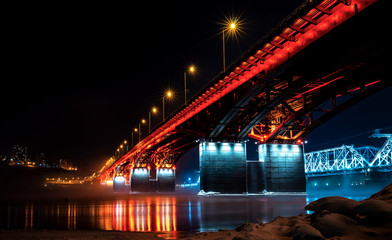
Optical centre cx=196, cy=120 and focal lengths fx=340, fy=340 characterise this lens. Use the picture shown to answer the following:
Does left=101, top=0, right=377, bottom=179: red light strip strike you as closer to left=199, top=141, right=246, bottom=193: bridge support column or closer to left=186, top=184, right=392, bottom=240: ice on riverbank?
left=199, top=141, right=246, bottom=193: bridge support column

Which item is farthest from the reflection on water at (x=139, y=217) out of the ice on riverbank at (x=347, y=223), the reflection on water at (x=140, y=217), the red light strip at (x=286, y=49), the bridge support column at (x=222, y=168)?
the bridge support column at (x=222, y=168)

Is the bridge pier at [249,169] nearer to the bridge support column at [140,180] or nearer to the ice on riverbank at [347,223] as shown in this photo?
the ice on riverbank at [347,223]

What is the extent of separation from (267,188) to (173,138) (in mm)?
26402

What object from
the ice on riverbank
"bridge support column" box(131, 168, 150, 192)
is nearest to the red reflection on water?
the ice on riverbank

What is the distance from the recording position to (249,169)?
1874 inches

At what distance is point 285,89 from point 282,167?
17.5m

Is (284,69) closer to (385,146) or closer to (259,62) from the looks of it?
(259,62)

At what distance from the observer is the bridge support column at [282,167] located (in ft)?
156

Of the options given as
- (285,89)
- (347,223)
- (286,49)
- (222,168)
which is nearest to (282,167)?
(222,168)

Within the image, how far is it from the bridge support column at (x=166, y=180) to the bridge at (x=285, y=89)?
106 ft

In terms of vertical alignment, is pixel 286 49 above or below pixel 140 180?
above

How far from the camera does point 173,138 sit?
68.5 metres

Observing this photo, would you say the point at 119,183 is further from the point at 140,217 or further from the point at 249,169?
the point at 140,217

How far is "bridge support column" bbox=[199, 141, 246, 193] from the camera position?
45.5m
